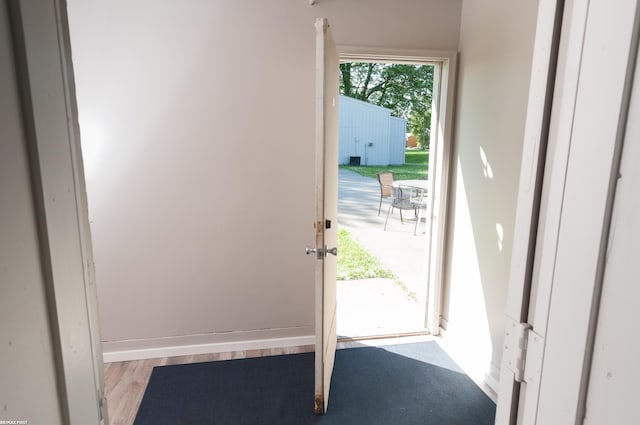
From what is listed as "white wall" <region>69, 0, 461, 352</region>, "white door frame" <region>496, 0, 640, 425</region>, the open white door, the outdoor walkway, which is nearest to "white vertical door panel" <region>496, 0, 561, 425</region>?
"white door frame" <region>496, 0, 640, 425</region>

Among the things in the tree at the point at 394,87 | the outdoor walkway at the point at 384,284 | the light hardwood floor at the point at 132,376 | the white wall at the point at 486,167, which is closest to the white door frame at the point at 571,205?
the white wall at the point at 486,167

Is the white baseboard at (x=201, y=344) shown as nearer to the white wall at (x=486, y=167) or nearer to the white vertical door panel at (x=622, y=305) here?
the white wall at (x=486, y=167)

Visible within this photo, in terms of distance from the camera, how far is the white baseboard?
2.65 meters

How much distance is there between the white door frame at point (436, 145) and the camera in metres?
2.62

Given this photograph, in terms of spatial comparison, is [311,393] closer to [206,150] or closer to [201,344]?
[201,344]

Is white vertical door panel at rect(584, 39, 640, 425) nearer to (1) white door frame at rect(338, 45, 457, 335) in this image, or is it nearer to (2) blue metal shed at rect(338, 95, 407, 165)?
(1) white door frame at rect(338, 45, 457, 335)

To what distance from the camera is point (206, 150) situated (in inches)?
99.8

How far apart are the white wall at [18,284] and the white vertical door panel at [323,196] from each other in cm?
147

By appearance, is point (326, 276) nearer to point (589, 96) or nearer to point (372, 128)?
point (589, 96)

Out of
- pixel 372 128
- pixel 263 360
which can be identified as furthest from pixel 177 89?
pixel 372 128

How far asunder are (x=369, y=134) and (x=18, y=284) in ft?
44.9

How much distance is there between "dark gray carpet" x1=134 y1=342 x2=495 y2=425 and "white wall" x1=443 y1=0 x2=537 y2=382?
0.29m

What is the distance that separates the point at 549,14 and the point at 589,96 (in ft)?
0.61

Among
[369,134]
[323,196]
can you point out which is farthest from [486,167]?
[369,134]
